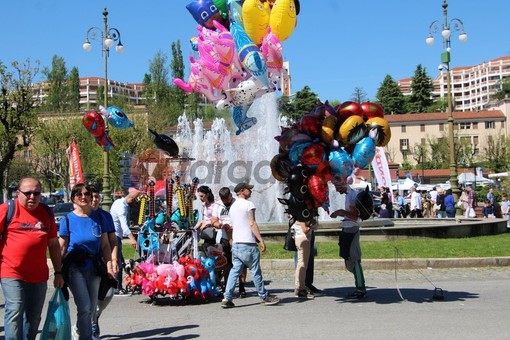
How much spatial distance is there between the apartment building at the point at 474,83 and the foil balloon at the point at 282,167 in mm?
147418

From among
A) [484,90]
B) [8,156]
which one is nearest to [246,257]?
[8,156]

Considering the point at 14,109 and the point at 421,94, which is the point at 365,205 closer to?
the point at 14,109

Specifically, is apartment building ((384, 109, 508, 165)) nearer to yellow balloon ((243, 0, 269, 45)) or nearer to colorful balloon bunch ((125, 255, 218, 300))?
yellow balloon ((243, 0, 269, 45))

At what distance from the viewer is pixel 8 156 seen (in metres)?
29.2

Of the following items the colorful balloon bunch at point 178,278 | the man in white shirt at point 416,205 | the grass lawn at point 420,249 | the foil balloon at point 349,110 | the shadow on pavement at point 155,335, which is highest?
the foil balloon at point 349,110

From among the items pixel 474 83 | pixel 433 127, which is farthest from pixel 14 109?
pixel 474 83

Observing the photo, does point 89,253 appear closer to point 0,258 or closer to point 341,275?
point 0,258

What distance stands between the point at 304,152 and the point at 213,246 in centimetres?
238

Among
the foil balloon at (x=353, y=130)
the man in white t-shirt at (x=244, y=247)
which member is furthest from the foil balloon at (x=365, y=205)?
the man in white t-shirt at (x=244, y=247)

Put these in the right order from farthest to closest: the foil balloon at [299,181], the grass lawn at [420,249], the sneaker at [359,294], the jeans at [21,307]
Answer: the grass lawn at [420,249] → the sneaker at [359,294] → the foil balloon at [299,181] → the jeans at [21,307]

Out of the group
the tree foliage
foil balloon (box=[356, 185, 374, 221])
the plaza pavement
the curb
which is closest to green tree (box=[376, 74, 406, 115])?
the tree foliage

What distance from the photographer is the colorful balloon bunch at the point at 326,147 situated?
806 cm

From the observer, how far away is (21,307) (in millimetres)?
5395

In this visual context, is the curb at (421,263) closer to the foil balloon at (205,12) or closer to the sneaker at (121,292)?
the sneaker at (121,292)
